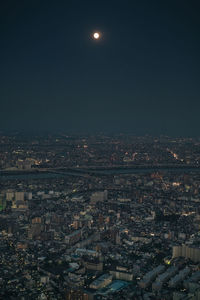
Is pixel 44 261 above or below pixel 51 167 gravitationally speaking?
below

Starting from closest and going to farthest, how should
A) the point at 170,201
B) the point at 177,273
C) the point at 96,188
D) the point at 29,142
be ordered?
the point at 177,273 < the point at 170,201 < the point at 96,188 < the point at 29,142

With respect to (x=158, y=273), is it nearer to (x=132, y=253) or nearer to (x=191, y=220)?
(x=132, y=253)

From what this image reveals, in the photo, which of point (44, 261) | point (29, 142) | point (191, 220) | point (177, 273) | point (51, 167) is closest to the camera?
point (177, 273)

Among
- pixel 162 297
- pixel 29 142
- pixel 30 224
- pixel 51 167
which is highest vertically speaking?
pixel 29 142

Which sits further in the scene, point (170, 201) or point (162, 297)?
point (170, 201)

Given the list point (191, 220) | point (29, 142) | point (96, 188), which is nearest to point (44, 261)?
point (191, 220)

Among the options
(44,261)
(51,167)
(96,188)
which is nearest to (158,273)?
(44,261)
